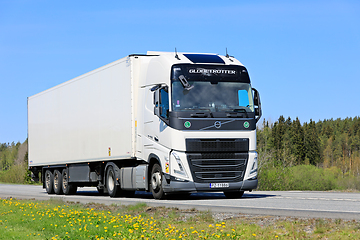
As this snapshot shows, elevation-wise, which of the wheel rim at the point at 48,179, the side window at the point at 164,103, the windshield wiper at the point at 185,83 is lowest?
the wheel rim at the point at 48,179

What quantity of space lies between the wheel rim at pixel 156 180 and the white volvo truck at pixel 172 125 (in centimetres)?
3

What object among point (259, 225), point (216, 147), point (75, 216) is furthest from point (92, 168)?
point (259, 225)

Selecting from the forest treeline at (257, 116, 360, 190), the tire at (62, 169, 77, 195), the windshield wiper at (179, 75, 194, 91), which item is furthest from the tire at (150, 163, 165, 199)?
the forest treeline at (257, 116, 360, 190)

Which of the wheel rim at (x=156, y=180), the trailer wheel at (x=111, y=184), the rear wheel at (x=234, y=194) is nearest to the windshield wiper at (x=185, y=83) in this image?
the wheel rim at (x=156, y=180)

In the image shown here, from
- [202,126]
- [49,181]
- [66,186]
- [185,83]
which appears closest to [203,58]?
[185,83]

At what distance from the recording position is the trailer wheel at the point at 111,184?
1935 cm

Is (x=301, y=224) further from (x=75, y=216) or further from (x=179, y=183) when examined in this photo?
(x=179, y=183)

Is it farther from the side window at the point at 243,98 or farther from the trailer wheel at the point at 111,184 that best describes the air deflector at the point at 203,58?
the trailer wheel at the point at 111,184

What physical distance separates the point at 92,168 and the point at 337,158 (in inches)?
6285

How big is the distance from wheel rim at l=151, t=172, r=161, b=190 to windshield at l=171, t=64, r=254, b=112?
241cm

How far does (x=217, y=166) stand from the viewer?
51.5ft

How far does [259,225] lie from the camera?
29.9 feet

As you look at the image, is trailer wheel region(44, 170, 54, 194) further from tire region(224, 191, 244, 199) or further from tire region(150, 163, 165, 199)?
tire region(224, 191, 244, 199)

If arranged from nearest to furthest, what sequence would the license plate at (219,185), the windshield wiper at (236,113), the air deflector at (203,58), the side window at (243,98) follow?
1. the license plate at (219,185)
2. the windshield wiper at (236,113)
3. the side window at (243,98)
4. the air deflector at (203,58)
